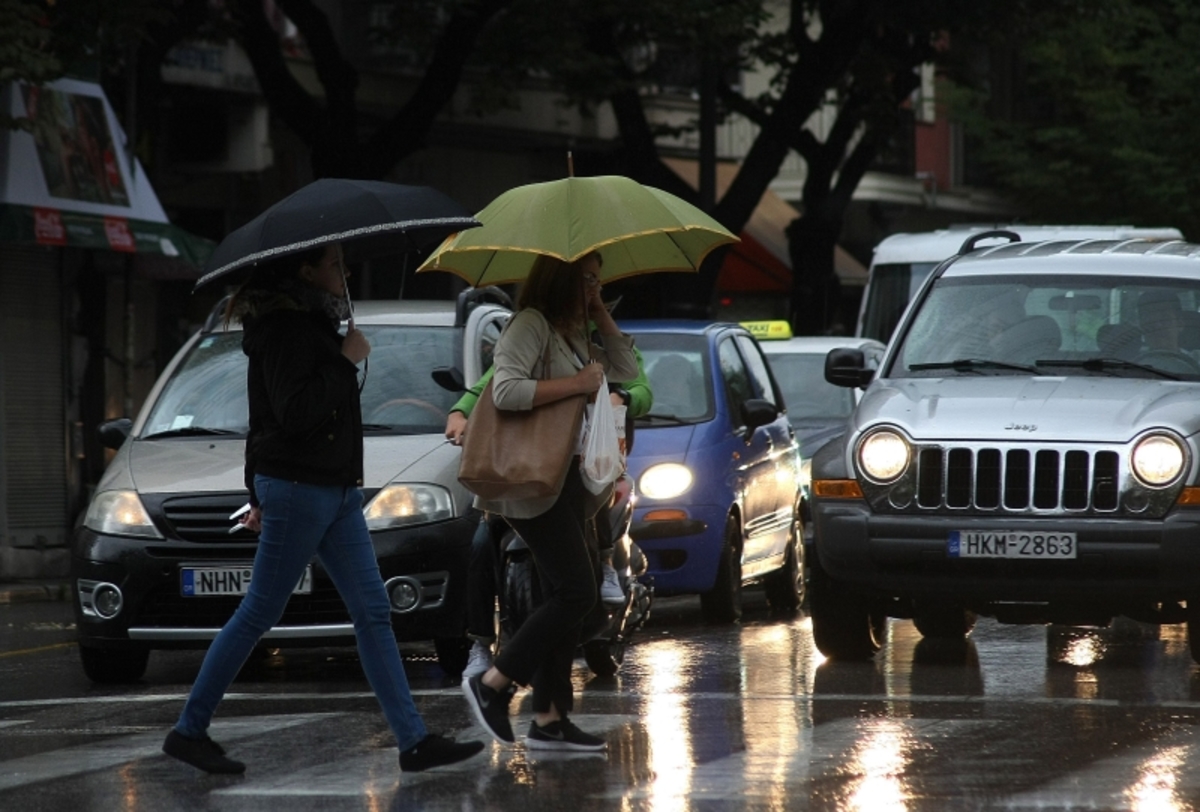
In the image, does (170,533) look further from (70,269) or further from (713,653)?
(70,269)

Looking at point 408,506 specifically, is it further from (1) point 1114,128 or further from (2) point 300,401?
(1) point 1114,128

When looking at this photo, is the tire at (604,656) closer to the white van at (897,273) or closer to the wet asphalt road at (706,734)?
the wet asphalt road at (706,734)

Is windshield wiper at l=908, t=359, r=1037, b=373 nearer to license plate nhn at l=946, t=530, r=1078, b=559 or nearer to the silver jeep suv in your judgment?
the silver jeep suv

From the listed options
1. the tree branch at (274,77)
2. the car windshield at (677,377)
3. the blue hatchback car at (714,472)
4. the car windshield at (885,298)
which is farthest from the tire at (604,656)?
the car windshield at (885,298)

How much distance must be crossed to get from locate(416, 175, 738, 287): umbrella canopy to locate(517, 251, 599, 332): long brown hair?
0.11 metres

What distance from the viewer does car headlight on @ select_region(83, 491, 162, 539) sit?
11.0 meters

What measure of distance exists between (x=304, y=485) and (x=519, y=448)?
28.2 inches

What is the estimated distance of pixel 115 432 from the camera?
38.9ft

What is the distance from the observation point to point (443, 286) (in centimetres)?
3131

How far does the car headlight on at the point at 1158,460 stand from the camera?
1045 centimetres

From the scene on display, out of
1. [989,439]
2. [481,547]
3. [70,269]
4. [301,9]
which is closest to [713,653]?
[989,439]

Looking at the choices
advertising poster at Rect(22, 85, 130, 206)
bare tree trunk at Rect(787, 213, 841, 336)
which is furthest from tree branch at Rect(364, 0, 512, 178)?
bare tree trunk at Rect(787, 213, 841, 336)

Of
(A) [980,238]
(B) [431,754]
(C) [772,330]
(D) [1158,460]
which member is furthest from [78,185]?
(B) [431,754]

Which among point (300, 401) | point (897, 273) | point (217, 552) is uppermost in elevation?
point (300, 401)
